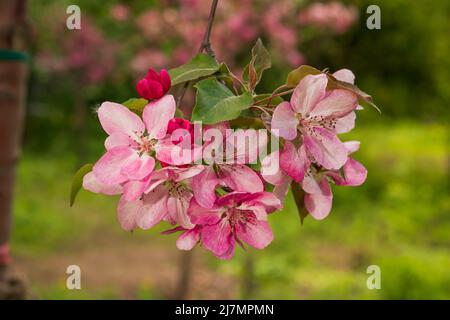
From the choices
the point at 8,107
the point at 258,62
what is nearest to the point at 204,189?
the point at 258,62

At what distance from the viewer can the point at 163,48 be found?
5.95m

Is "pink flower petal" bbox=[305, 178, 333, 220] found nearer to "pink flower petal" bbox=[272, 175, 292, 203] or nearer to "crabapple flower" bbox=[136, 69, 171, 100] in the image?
"pink flower petal" bbox=[272, 175, 292, 203]

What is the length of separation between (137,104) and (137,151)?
3.2 inches

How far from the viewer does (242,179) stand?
82 cm

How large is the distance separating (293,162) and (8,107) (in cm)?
150

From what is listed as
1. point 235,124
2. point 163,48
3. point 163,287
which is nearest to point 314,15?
point 163,48

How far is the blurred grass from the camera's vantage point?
139 inches

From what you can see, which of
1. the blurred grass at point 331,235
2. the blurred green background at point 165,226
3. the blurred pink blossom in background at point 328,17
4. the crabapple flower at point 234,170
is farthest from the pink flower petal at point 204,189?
the blurred pink blossom in background at point 328,17

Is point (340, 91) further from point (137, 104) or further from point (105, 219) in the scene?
point (105, 219)

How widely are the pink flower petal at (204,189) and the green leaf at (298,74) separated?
16 centimetres

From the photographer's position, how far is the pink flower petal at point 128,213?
0.87 metres

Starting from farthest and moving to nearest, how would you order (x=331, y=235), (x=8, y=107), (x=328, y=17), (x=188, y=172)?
(x=328, y=17)
(x=331, y=235)
(x=8, y=107)
(x=188, y=172)

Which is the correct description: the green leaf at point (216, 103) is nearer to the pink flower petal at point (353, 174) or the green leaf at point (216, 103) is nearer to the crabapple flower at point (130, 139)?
the crabapple flower at point (130, 139)

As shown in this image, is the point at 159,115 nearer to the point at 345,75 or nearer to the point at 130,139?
the point at 130,139
